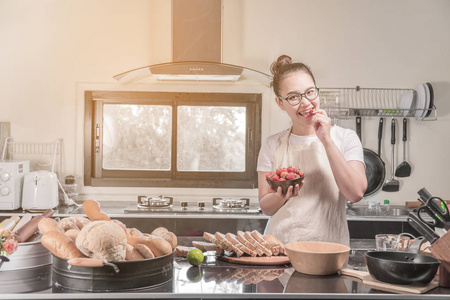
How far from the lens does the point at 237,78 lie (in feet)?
12.7

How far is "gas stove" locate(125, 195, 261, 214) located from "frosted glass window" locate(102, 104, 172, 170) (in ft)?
1.20

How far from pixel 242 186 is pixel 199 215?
62cm

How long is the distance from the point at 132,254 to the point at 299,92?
3.36 feet

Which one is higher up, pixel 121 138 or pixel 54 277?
pixel 121 138

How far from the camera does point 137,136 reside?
4062 mm

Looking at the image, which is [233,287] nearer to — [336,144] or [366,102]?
[336,144]

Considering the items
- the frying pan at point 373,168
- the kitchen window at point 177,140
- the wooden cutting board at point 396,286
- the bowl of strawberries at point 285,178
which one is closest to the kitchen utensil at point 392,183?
the frying pan at point 373,168

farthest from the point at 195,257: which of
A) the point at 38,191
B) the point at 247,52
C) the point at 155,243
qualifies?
the point at 247,52

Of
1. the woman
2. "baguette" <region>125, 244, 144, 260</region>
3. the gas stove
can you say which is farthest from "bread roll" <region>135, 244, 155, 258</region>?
the gas stove

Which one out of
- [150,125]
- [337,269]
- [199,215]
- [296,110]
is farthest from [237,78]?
[337,269]

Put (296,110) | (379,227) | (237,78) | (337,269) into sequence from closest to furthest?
(337,269) < (296,110) < (379,227) < (237,78)

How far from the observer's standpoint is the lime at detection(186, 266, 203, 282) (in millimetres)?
1576

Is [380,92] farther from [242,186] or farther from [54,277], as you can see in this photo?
[54,277]

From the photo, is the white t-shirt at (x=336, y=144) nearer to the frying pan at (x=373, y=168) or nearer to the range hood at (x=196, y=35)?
the range hood at (x=196, y=35)
